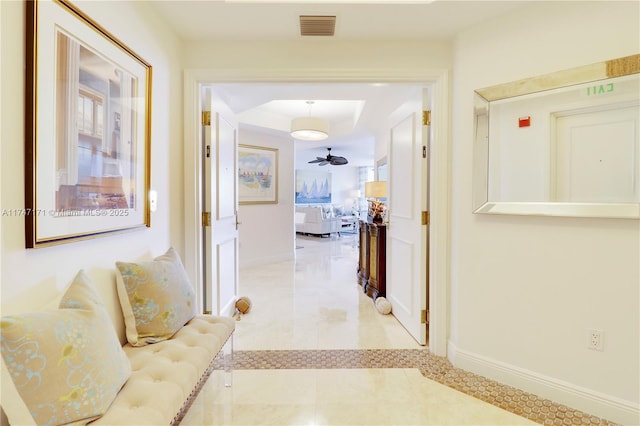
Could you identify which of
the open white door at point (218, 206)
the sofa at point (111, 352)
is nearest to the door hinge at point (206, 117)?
the open white door at point (218, 206)

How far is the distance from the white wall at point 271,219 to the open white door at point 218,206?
218 cm

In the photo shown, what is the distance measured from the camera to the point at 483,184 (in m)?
1.98

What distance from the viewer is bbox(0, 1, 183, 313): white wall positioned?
102 cm

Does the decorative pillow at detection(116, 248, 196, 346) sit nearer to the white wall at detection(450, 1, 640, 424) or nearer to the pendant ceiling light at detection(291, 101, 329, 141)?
the white wall at detection(450, 1, 640, 424)

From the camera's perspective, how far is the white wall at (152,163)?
3.36ft

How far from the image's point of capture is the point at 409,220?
8.63 feet

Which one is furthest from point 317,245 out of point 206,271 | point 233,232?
point 206,271

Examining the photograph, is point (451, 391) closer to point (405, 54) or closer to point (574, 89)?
point (574, 89)

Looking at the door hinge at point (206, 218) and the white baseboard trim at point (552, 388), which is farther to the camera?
the door hinge at point (206, 218)

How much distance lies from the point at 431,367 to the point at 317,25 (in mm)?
2492

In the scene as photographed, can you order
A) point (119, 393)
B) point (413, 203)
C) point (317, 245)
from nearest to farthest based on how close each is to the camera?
point (119, 393) → point (413, 203) → point (317, 245)

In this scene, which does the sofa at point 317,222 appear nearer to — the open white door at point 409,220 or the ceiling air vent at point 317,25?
the open white door at point 409,220

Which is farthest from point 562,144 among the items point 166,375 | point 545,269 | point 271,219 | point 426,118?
point 271,219

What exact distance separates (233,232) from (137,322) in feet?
4.73
